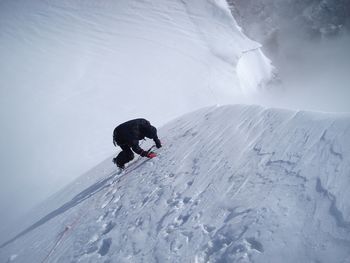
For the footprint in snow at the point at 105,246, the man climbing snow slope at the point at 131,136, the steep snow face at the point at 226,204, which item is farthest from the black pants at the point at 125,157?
the footprint in snow at the point at 105,246

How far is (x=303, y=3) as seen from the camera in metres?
23.5

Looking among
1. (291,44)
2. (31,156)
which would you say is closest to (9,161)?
(31,156)

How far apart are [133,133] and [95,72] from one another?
6.76 meters

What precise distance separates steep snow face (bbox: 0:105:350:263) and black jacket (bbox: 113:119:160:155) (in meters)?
0.39

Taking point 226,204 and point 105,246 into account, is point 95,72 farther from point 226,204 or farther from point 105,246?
point 226,204

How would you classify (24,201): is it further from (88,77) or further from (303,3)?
(303,3)

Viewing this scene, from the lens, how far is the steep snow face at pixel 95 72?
385 inches

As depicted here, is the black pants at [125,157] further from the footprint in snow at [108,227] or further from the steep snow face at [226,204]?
the footprint in snow at [108,227]

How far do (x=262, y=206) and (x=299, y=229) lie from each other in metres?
0.41

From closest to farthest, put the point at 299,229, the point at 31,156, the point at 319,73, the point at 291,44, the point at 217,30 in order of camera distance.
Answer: the point at 299,229 < the point at 31,156 < the point at 217,30 < the point at 291,44 < the point at 319,73

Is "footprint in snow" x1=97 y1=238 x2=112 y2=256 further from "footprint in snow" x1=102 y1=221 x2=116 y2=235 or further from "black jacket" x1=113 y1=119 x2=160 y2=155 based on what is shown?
"black jacket" x1=113 y1=119 x2=160 y2=155

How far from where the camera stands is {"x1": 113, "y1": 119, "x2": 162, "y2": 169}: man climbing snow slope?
5.22 metres

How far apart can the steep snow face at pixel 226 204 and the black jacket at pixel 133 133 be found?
39cm

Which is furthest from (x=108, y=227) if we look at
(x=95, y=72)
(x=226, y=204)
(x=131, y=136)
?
(x=95, y=72)
